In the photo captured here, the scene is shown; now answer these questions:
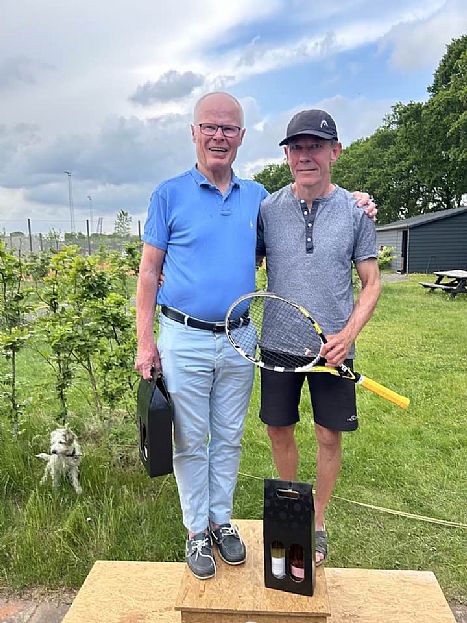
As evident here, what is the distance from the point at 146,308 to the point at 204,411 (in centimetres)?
56

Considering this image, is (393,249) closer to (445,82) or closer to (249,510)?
(445,82)

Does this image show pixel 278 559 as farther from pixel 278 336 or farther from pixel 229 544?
pixel 278 336

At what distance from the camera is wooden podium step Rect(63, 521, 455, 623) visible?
8.13 ft

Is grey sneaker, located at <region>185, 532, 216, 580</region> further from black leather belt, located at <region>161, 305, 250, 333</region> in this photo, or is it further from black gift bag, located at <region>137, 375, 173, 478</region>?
black leather belt, located at <region>161, 305, 250, 333</region>

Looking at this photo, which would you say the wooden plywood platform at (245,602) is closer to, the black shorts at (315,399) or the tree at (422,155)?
the black shorts at (315,399)

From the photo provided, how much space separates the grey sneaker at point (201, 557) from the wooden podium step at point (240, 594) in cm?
4

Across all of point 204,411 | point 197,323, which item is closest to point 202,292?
point 197,323

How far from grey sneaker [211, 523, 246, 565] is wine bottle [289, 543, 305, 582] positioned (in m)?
0.33

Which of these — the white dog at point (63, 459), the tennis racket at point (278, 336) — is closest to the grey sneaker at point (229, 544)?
the tennis racket at point (278, 336)

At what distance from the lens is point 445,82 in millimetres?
36562

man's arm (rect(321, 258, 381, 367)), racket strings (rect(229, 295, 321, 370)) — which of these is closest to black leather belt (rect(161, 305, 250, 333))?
racket strings (rect(229, 295, 321, 370))

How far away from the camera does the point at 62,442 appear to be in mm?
3717

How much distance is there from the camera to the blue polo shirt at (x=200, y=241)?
8.05 feet

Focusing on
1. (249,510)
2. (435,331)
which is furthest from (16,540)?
(435,331)
